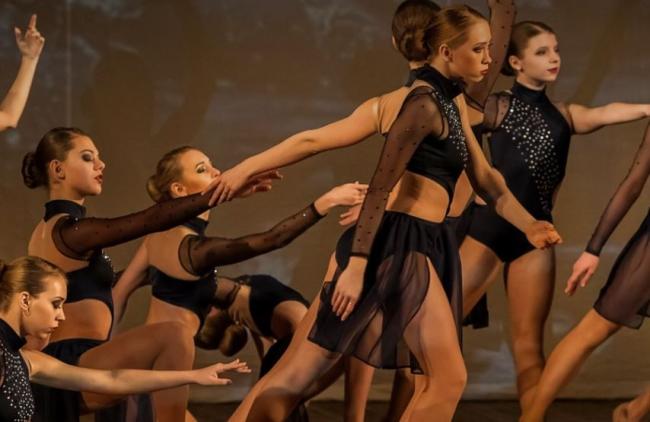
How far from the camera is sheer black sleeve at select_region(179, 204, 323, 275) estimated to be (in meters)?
4.80

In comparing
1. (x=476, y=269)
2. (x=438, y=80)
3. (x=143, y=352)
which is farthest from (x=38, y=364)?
(x=476, y=269)

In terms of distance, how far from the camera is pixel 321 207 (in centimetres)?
465

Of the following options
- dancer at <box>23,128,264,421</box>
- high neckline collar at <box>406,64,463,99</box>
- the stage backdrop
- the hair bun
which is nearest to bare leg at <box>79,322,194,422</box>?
dancer at <box>23,128,264,421</box>

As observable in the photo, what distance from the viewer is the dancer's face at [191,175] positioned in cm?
541

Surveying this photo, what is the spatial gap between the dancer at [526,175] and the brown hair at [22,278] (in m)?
1.88

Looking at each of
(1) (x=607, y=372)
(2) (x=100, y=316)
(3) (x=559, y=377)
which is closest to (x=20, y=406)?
(2) (x=100, y=316)

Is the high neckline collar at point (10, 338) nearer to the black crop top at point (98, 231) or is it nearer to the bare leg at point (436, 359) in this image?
the black crop top at point (98, 231)

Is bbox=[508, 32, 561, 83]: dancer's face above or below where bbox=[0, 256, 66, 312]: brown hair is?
above

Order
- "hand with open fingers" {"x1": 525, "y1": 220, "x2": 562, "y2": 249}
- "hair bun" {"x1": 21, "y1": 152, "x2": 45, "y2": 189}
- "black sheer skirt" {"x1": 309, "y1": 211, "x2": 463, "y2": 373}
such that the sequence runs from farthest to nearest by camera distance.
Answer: "hair bun" {"x1": 21, "y1": 152, "x2": 45, "y2": 189} < "hand with open fingers" {"x1": 525, "y1": 220, "x2": 562, "y2": 249} < "black sheer skirt" {"x1": 309, "y1": 211, "x2": 463, "y2": 373}

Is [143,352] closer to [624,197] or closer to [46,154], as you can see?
[46,154]

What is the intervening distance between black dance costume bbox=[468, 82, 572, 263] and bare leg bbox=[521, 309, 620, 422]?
47 cm

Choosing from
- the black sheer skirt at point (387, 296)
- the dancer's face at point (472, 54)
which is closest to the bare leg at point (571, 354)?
the black sheer skirt at point (387, 296)

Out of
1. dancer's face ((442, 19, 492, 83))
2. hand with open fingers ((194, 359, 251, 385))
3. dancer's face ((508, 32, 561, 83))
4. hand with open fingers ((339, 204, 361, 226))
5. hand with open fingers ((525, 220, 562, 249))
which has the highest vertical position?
dancer's face ((442, 19, 492, 83))

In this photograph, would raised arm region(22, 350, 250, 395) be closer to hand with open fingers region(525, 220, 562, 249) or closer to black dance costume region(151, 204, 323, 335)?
black dance costume region(151, 204, 323, 335)
